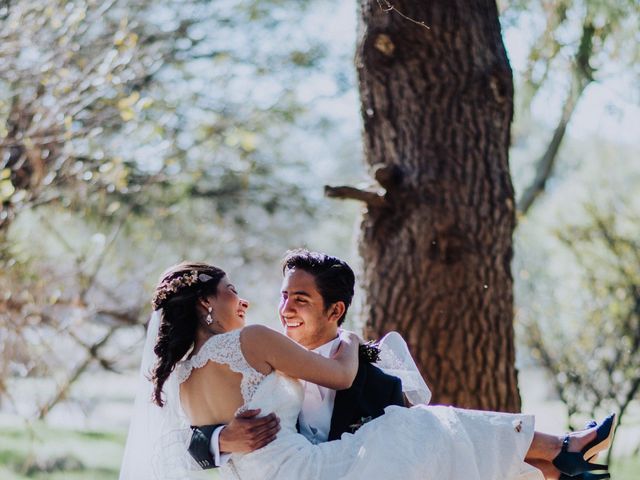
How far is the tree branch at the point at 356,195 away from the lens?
504 cm

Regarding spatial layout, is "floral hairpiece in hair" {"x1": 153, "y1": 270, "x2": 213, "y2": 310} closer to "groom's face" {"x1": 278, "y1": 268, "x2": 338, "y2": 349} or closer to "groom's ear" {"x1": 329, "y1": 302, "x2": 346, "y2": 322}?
"groom's face" {"x1": 278, "y1": 268, "x2": 338, "y2": 349}

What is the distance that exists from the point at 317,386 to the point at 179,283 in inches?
25.7

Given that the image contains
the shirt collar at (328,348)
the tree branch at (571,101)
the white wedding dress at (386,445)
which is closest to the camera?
the white wedding dress at (386,445)

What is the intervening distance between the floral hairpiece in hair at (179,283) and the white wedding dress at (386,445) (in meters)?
0.24

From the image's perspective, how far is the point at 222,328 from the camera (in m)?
3.71

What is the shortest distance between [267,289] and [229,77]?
553cm

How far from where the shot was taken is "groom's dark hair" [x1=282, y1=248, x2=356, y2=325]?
3881 millimetres

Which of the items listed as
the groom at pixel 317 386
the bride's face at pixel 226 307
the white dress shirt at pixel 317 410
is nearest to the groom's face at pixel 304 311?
the groom at pixel 317 386

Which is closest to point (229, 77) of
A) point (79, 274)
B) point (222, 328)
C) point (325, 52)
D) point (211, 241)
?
point (325, 52)

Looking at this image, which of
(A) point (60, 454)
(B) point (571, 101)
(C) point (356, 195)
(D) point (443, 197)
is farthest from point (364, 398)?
(A) point (60, 454)

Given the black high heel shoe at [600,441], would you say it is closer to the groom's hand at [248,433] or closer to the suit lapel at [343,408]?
the suit lapel at [343,408]

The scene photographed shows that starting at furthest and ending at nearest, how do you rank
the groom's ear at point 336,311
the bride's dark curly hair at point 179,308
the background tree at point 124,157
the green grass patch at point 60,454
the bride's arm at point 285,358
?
the green grass patch at point 60,454 → the background tree at point 124,157 → the groom's ear at point 336,311 → the bride's dark curly hair at point 179,308 → the bride's arm at point 285,358

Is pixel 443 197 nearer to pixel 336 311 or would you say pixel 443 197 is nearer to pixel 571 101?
pixel 336 311

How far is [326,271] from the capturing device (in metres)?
3.88
